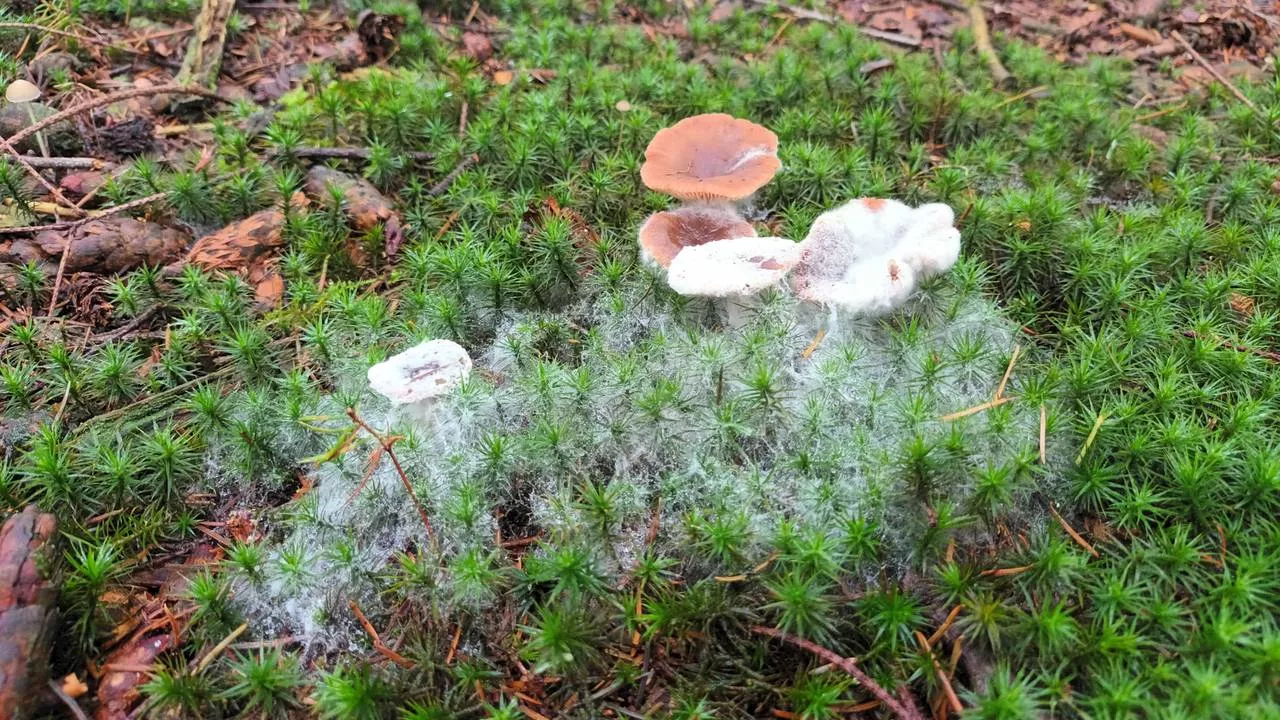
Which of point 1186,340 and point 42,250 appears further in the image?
point 42,250

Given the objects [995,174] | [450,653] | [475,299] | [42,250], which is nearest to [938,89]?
[995,174]

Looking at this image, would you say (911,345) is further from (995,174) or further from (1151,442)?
(995,174)

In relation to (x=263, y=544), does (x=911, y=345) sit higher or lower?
higher

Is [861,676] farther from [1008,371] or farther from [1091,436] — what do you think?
[1008,371]

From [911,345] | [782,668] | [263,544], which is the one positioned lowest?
[782,668]

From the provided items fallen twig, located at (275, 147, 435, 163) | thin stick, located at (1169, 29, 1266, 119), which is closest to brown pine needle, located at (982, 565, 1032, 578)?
fallen twig, located at (275, 147, 435, 163)

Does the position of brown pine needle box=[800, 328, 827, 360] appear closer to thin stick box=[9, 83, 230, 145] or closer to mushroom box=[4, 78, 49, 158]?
thin stick box=[9, 83, 230, 145]

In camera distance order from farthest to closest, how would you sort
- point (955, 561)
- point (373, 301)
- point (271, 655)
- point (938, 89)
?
1. point (938, 89)
2. point (373, 301)
3. point (955, 561)
4. point (271, 655)
